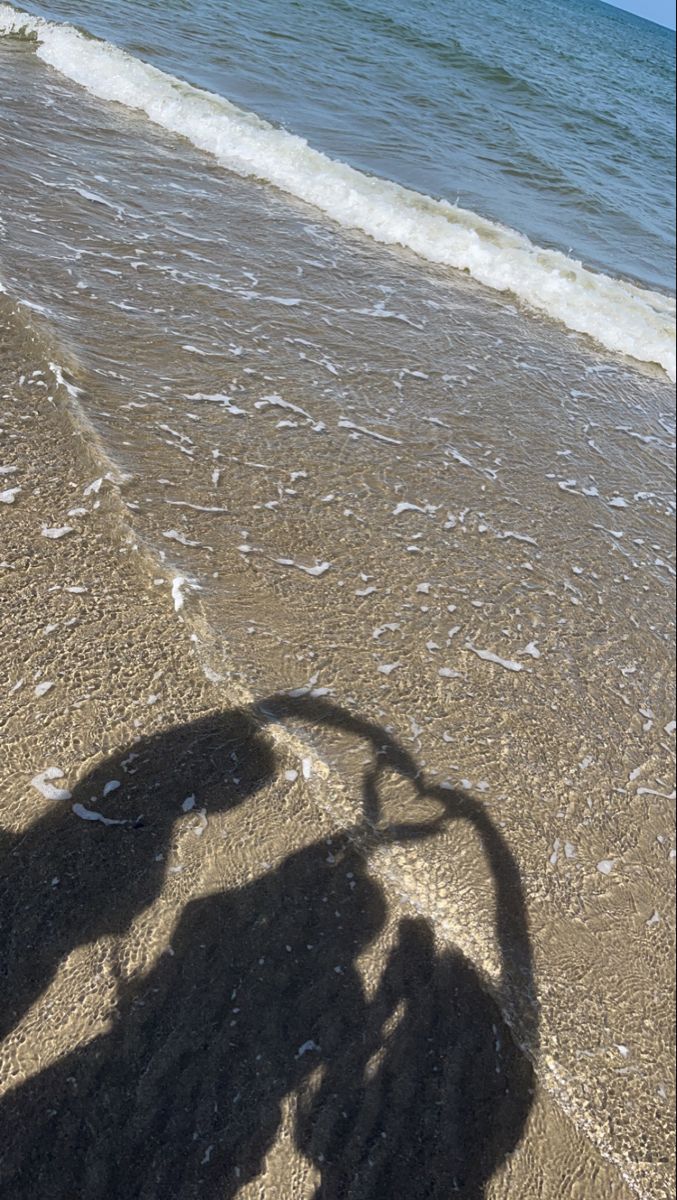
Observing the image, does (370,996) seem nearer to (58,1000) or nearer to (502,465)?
(58,1000)

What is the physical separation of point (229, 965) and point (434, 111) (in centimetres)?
1638

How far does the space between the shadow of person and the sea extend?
384 millimetres

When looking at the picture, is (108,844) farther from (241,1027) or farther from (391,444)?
(391,444)

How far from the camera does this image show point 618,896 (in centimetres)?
300

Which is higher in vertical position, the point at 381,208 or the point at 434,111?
the point at 434,111

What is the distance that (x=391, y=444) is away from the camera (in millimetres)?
4863

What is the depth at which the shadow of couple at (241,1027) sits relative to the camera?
198cm

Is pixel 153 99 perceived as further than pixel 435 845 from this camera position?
Yes

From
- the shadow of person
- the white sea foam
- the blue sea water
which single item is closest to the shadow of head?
the shadow of person

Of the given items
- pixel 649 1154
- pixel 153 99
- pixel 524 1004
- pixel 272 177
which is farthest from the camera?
pixel 153 99

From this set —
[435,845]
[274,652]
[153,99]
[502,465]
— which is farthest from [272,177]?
[435,845]

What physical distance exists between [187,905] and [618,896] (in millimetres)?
1761

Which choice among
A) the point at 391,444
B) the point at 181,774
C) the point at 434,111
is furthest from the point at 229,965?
the point at 434,111

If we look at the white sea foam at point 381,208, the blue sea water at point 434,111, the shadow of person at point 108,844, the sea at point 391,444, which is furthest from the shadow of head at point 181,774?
the blue sea water at point 434,111
